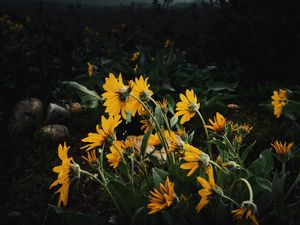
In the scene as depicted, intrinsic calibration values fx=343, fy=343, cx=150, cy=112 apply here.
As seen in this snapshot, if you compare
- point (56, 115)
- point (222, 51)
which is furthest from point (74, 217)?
point (222, 51)

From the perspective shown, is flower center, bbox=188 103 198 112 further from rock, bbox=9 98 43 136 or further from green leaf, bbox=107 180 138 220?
rock, bbox=9 98 43 136

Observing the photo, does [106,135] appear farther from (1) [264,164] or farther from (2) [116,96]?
(1) [264,164]

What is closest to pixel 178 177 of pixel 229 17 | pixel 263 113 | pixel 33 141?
Answer: pixel 33 141

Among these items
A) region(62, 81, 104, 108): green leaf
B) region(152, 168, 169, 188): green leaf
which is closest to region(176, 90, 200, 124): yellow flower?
region(152, 168, 169, 188): green leaf

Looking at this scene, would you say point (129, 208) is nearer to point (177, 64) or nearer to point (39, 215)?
point (39, 215)

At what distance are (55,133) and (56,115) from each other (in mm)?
379

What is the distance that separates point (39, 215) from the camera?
6.57 ft

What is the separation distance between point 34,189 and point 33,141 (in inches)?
28.5

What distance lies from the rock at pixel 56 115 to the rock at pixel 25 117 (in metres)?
0.09

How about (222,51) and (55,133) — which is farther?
(222,51)

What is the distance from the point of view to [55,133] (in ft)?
9.88

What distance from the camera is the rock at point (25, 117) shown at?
3.07m

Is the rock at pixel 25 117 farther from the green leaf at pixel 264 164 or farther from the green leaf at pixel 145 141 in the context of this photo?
the green leaf at pixel 264 164

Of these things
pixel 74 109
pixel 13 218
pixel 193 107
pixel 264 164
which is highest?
pixel 193 107
